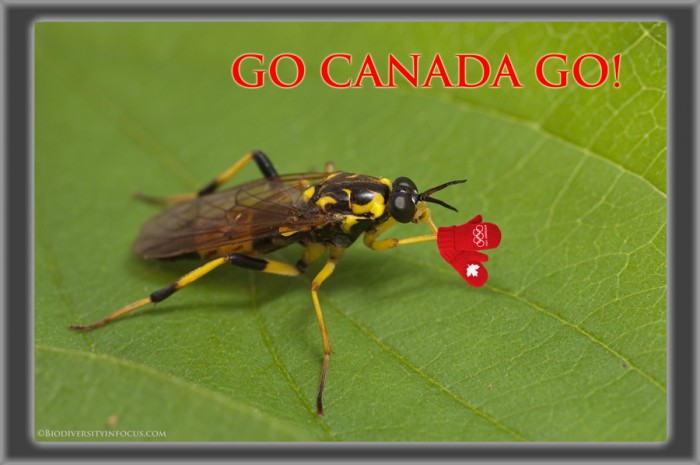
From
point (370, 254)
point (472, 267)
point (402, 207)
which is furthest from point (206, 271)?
point (472, 267)

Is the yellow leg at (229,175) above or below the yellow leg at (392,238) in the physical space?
above

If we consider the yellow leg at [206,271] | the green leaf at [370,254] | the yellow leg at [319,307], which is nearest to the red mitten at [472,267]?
the green leaf at [370,254]

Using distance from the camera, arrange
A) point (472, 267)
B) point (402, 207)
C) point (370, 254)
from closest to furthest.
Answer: point (472, 267), point (402, 207), point (370, 254)

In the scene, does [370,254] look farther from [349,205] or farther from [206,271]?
[206,271]

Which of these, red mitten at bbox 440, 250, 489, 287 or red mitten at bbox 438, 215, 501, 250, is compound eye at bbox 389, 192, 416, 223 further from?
red mitten at bbox 440, 250, 489, 287

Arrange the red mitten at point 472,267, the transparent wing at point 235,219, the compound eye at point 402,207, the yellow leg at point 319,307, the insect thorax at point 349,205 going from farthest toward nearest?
the transparent wing at point 235,219, the insect thorax at point 349,205, the compound eye at point 402,207, the red mitten at point 472,267, the yellow leg at point 319,307

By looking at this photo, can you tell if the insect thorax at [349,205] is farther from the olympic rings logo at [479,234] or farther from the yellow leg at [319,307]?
the olympic rings logo at [479,234]

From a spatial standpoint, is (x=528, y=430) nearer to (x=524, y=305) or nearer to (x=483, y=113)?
(x=524, y=305)
